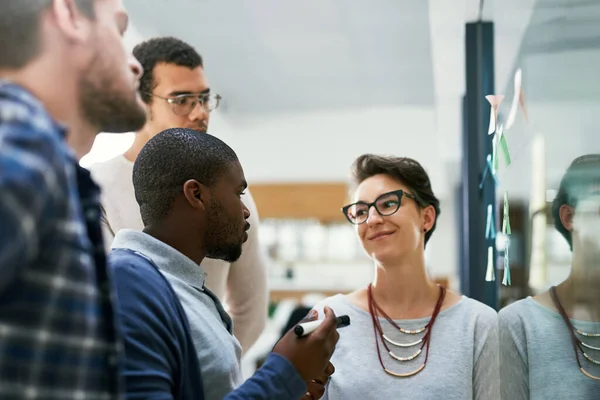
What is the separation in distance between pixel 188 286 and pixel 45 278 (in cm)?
40

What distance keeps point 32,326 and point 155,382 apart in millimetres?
245

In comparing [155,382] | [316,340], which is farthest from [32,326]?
[316,340]

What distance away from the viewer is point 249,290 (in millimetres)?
1396

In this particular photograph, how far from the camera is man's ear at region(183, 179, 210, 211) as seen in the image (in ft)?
3.26

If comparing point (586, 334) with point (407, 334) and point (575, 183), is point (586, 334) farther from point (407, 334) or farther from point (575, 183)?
point (407, 334)

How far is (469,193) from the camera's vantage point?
1.76m

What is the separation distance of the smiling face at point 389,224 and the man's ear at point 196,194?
0.38 metres

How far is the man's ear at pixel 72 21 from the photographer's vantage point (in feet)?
2.31

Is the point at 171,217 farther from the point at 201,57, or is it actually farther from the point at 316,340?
the point at 201,57

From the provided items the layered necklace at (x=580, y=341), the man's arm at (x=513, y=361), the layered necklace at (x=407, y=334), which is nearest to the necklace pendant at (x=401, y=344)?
the layered necklace at (x=407, y=334)

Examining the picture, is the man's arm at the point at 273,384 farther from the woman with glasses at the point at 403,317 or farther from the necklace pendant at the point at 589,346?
the necklace pendant at the point at 589,346

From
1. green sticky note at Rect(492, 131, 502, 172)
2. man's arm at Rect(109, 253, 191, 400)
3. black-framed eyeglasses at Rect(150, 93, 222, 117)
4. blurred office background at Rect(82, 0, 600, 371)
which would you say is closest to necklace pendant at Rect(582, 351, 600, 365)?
blurred office background at Rect(82, 0, 600, 371)

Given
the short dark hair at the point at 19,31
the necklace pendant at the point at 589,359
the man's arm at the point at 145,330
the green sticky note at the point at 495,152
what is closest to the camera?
the short dark hair at the point at 19,31

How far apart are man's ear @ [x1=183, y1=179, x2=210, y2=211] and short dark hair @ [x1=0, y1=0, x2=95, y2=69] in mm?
358
